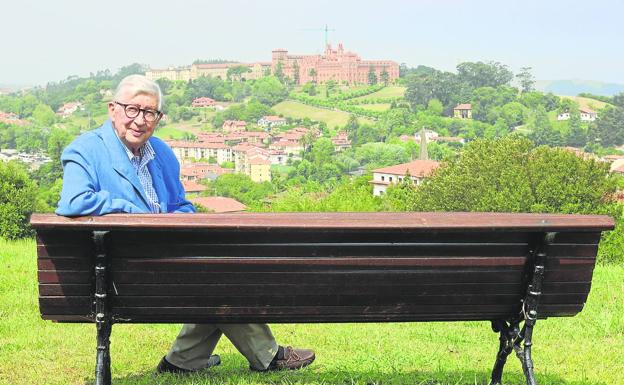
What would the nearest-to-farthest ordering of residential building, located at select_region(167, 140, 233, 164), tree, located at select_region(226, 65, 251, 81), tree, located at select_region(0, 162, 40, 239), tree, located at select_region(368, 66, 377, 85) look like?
tree, located at select_region(0, 162, 40, 239) → residential building, located at select_region(167, 140, 233, 164) → tree, located at select_region(368, 66, 377, 85) → tree, located at select_region(226, 65, 251, 81)

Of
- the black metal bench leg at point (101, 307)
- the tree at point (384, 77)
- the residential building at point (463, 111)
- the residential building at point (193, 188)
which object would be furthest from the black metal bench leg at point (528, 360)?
the tree at point (384, 77)

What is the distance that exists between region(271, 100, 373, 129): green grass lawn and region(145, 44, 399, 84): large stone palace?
77.1ft

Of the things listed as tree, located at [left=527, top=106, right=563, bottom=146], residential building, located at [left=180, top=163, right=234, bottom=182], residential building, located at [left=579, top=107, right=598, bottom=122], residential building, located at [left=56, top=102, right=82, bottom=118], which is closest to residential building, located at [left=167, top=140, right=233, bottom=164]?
residential building, located at [left=180, top=163, right=234, bottom=182]

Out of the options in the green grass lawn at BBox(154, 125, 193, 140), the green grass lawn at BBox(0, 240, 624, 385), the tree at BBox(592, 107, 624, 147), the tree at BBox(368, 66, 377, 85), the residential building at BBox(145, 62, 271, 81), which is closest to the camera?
the green grass lawn at BBox(0, 240, 624, 385)

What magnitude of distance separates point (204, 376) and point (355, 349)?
0.86 meters

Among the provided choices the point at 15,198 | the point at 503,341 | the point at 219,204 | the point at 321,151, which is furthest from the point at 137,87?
the point at 321,151

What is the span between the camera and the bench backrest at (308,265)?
7.48 ft

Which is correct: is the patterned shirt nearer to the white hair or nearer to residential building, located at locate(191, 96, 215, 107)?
the white hair

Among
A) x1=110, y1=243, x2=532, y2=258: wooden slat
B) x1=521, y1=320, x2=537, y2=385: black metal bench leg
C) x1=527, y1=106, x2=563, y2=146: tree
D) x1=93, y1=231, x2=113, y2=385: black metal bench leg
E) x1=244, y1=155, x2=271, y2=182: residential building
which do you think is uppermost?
x1=110, y1=243, x2=532, y2=258: wooden slat

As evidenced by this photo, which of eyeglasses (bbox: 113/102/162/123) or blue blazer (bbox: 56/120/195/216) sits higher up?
eyeglasses (bbox: 113/102/162/123)

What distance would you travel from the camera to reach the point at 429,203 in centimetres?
4734

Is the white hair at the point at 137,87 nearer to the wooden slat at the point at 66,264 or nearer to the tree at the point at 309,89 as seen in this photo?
the wooden slat at the point at 66,264

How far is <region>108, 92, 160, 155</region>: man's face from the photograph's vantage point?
280 centimetres

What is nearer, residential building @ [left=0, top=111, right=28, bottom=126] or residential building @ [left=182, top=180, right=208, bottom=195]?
residential building @ [left=182, top=180, right=208, bottom=195]
